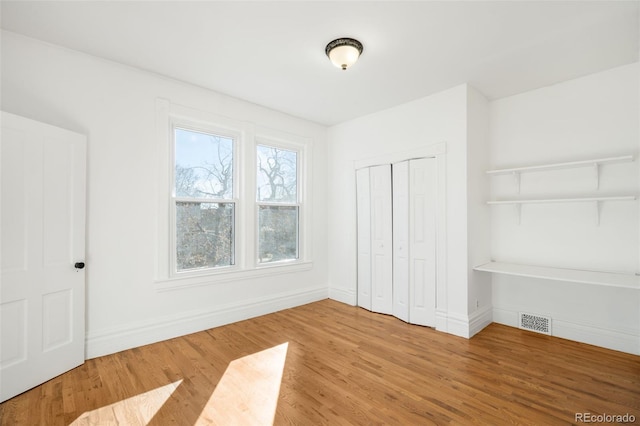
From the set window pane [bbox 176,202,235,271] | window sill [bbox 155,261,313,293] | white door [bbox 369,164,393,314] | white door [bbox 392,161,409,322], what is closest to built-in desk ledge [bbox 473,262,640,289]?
white door [bbox 392,161,409,322]

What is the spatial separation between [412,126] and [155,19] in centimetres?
307

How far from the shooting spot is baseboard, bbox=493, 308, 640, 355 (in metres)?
2.99

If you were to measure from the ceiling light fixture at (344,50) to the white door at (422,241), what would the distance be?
5.70 feet

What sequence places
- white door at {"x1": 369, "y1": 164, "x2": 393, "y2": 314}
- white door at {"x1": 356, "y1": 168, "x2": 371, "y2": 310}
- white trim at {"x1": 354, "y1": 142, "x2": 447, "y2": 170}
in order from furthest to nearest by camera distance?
white door at {"x1": 356, "y1": 168, "x2": 371, "y2": 310} → white door at {"x1": 369, "y1": 164, "x2": 393, "y2": 314} → white trim at {"x1": 354, "y1": 142, "x2": 447, "y2": 170}

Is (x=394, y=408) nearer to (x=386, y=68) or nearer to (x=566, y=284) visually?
(x=566, y=284)

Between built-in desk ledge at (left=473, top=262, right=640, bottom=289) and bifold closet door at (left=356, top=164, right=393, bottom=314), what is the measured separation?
4.07 feet

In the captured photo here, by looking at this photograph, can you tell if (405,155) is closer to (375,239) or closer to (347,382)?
(375,239)

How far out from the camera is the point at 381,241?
4.39 meters

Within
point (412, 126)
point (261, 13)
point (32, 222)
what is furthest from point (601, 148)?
point (32, 222)

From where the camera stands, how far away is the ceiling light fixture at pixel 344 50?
2.65 m

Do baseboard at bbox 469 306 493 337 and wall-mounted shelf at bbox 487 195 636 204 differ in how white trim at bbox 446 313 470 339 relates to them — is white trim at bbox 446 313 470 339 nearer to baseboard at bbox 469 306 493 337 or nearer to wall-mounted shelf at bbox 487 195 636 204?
baseboard at bbox 469 306 493 337

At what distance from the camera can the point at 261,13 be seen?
7.69 ft


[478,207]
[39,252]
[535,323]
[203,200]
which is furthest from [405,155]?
[39,252]

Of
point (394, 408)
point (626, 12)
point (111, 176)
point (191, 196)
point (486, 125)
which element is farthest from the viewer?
point (486, 125)
